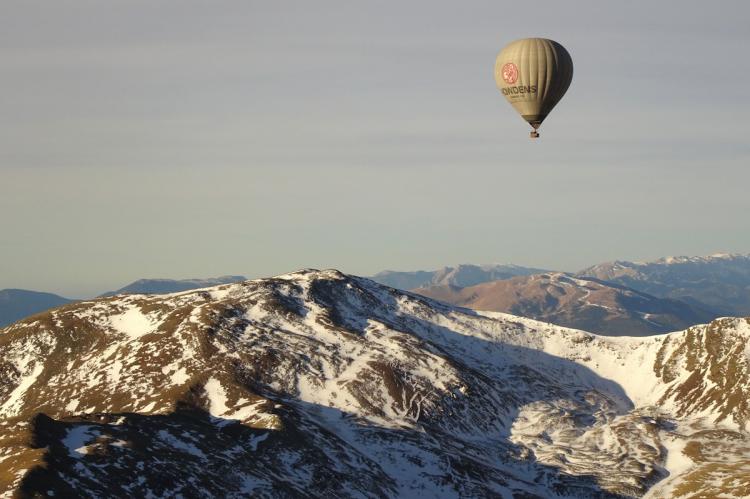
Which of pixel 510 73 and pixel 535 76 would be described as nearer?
pixel 535 76

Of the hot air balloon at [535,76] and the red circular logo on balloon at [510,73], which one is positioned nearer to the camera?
the hot air balloon at [535,76]

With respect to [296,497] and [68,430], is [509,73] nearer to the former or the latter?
[296,497]

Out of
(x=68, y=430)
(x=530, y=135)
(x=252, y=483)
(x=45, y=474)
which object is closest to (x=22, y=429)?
(x=68, y=430)

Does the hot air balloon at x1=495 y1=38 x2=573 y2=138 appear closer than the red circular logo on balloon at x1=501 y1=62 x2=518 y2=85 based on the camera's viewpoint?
Yes

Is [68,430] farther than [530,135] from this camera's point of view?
Yes

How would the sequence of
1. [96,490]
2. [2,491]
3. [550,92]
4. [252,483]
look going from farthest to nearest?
[252,483], [550,92], [96,490], [2,491]
